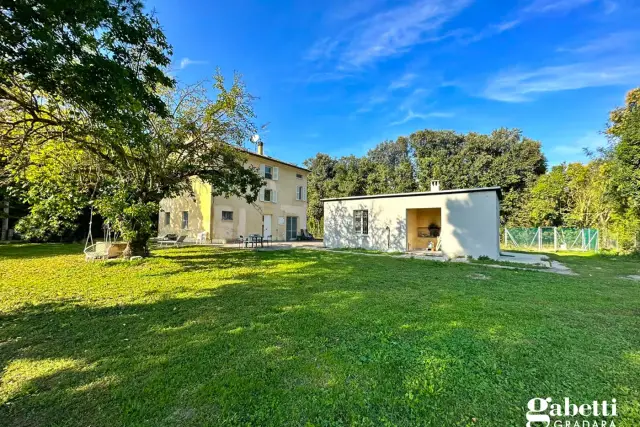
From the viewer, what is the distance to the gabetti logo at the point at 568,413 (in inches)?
83.1

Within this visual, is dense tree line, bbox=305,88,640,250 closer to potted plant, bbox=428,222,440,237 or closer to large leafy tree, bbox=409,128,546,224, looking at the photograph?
large leafy tree, bbox=409,128,546,224

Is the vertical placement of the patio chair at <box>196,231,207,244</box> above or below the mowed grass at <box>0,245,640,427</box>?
above

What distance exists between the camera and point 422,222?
679 inches

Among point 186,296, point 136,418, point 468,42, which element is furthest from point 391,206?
point 136,418

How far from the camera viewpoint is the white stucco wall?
11.9 metres

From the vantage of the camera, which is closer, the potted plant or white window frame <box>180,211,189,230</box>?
the potted plant

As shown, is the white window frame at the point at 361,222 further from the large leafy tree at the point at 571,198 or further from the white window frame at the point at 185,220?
the large leafy tree at the point at 571,198

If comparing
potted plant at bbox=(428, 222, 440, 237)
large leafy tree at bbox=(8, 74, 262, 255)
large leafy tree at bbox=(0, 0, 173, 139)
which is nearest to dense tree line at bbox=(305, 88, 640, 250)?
potted plant at bbox=(428, 222, 440, 237)

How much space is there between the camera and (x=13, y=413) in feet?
7.13

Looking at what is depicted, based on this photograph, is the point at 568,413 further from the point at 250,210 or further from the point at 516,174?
the point at 516,174

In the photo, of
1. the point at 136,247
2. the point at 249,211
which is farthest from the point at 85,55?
the point at 249,211

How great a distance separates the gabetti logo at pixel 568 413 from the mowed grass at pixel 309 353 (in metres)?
0.06

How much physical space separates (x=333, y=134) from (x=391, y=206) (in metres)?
18.3

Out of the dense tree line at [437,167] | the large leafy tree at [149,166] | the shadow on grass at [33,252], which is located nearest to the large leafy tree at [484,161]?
the dense tree line at [437,167]
